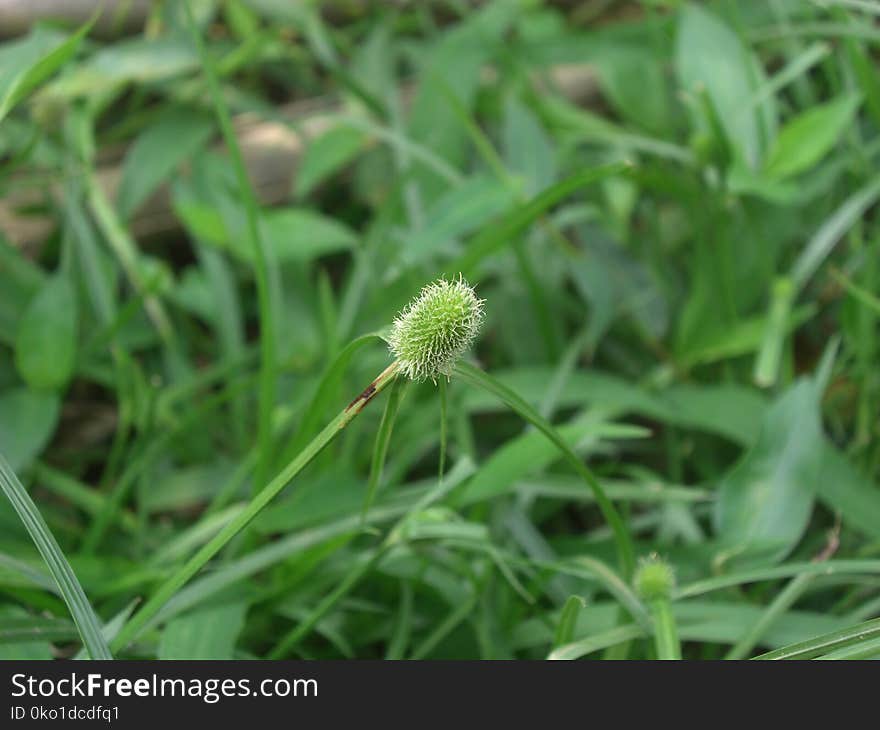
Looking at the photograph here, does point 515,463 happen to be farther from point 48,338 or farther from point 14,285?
point 14,285

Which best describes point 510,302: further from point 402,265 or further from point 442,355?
point 442,355

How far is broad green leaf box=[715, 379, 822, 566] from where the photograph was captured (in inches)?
36.0

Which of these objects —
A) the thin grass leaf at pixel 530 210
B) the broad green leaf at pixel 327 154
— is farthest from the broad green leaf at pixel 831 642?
the broad green leaf at pixel 327 154

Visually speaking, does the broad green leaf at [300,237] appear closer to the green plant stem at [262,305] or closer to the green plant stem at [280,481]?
the green plant stem at [262,305]

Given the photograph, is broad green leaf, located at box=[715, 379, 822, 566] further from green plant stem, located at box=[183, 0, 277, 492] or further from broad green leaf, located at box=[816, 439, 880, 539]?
green plant stem, located at box=[183, 0, 277, 492]

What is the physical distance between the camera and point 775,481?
3.06ft

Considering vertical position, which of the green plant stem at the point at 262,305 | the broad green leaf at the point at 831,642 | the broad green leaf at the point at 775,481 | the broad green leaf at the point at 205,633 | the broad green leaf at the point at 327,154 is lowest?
the broad green leaf at the point at 831,642

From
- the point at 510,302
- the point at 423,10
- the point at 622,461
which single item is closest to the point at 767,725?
the point at 622,461

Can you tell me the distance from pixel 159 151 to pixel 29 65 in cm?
44

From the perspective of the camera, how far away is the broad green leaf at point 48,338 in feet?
3.36

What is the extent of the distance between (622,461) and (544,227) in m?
0.30

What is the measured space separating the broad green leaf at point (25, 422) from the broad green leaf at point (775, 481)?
0.67 m

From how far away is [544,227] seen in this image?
3.99ft

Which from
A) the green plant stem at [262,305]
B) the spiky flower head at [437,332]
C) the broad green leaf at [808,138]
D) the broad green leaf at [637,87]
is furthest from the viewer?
the broad green leaf at [637,87]
